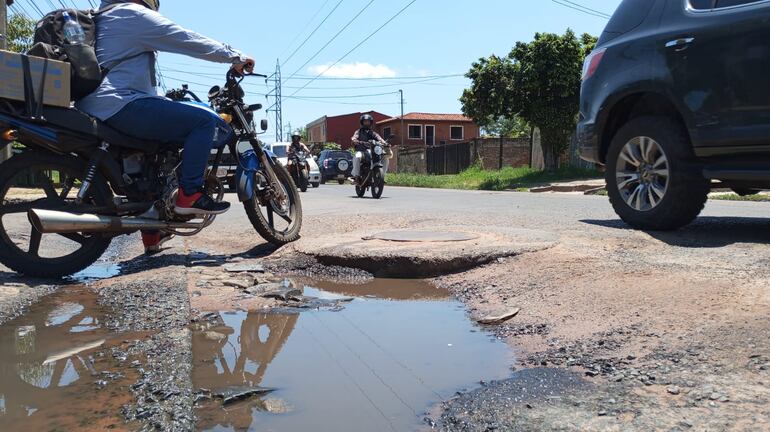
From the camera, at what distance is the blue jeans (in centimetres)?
400

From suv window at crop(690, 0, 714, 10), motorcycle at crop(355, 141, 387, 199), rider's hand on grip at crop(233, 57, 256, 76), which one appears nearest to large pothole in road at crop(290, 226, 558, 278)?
rider's hand on grip at crop(233, 57, 256, 76)

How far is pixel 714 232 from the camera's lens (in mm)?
4566

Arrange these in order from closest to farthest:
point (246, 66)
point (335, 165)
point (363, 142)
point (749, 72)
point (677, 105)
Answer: point (749, 72)
point (677, 105)
point (246, 66)
point (363, 142)
point (335, 165)

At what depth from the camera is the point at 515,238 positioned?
4.48 metres

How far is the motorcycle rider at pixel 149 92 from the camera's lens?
13.1ft

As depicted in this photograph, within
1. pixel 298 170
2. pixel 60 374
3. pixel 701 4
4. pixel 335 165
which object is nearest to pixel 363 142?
pixel 298 170

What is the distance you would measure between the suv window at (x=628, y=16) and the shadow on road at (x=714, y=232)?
1.59 meters

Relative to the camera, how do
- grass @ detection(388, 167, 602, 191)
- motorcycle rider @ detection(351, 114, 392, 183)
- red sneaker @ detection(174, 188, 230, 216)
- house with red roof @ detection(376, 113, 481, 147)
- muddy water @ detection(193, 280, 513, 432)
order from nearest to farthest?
muddy water @ detection(193, 280, 513, 432) → red sneaker @ detection(174, 188, 230, 216) → motorcycle rider @ detection(351, 114, 392, 183) → grass @ detection(388, 167, 602, 191) → house with red roof @ detection(376, 113, 481, 147)

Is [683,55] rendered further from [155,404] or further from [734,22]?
[155,404]

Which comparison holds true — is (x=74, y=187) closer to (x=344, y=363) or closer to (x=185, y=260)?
(x=185, y=260)

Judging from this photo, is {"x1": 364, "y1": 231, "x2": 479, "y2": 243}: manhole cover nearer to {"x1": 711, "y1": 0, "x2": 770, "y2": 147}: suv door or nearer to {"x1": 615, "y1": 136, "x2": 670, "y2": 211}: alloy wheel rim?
{"x1": 615, "y1": 136, "x2": 670, "y2": 211}: alloy wheel rim

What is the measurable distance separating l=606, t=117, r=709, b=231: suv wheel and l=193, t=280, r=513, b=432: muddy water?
2048 mm


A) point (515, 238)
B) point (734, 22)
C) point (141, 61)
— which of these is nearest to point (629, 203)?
point (515, 238)

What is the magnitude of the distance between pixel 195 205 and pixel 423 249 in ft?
5.28
